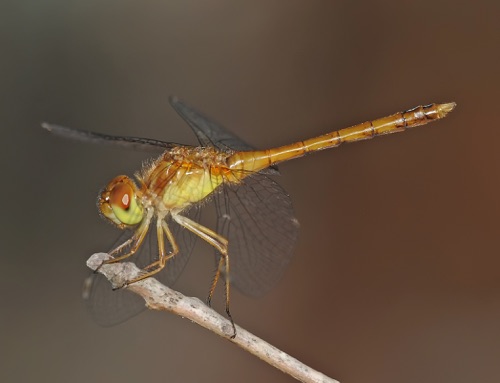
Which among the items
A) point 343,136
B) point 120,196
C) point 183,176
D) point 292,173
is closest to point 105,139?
point 120,196

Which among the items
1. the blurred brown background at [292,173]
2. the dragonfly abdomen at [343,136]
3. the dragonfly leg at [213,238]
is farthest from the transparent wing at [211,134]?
the blurred brown background at [292,173]

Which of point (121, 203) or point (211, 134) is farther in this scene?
point (211, 134)

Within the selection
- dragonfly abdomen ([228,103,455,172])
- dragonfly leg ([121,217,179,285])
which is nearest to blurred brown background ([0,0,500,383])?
dragonfly abdomen ([228,103,455,172])

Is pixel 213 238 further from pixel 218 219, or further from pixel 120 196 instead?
pixel 120 196

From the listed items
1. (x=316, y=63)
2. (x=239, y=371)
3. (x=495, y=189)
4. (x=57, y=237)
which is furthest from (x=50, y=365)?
(x=495, y=189)

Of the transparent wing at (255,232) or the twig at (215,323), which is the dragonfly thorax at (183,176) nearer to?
the transparent wing at (255,232)

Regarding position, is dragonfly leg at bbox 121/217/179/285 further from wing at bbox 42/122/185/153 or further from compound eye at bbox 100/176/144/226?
wing at bbox 42/122/185/153
